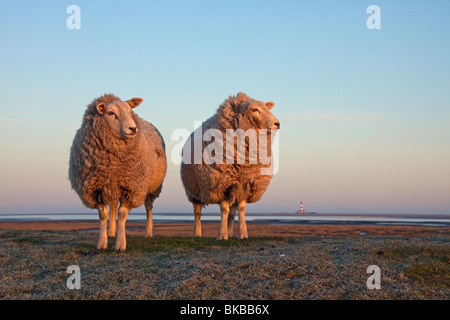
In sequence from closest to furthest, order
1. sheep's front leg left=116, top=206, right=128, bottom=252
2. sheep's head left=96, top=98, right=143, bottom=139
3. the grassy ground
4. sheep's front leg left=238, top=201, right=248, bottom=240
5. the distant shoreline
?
the grassy ground → sheep's head left=96, top=98, right=143, bottom=139 → sheep's front leg left=116, top=206, right=128, bottom=252 → sheep's front leg left=238, top=201, right=248, bottom=240 → the distant shoreline

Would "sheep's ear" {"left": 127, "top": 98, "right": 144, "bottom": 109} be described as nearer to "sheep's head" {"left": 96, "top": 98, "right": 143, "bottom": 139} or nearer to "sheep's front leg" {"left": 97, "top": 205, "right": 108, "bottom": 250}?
"sheep's head" {"left": 96, "top": 98, "right": 143, "bottom": 139}

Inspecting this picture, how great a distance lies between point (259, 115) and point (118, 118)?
162 inches

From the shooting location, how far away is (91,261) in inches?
323

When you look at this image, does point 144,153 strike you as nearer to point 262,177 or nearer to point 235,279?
point 262,177

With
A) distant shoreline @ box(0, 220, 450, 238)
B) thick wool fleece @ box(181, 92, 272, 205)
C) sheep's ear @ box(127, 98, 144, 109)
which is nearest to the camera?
sheep's ear @ box(127, 98, 144, 109)

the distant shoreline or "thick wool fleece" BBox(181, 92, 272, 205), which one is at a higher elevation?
"thick wool fleece" BBox(181, 92, 272, 205)

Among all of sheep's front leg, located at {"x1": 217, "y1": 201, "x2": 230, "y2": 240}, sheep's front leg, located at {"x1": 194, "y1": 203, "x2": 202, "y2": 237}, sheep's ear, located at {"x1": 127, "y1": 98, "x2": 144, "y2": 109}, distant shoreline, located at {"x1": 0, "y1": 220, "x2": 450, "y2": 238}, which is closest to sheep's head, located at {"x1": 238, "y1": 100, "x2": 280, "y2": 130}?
sheep's front leg, located at {"x1": 217, "y1": 201, "x2": 230, "y2": 240}

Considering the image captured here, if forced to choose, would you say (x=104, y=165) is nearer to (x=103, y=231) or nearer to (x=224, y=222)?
(x=103, y=231)

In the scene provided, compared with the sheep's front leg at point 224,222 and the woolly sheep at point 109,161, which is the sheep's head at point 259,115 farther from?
the woolly sheep at point 109,161

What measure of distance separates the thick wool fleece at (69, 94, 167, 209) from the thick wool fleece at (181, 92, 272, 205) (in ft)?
6.60

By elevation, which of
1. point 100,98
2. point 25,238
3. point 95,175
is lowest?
point 25,238

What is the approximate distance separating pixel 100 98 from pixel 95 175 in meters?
2.05

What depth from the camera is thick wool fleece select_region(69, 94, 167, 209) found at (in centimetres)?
959
